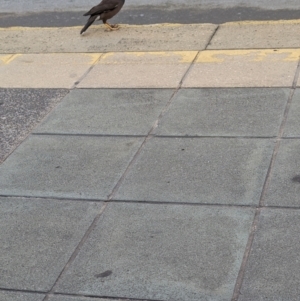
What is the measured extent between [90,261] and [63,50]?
190 inches

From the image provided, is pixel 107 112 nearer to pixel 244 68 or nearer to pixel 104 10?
pixel 244 68

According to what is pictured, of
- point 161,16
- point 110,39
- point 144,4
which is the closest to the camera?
point 110,39

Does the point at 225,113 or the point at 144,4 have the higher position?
the point at 225,113

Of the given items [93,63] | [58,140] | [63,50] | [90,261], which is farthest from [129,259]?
[63,50]

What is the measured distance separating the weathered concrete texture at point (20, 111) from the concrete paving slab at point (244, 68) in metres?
1.50

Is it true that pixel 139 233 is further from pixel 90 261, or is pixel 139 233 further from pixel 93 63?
pixel 93 63

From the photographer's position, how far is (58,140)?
261 inches

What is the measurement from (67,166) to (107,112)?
1.20 metres

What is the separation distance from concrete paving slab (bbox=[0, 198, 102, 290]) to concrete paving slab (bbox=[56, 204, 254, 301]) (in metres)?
0.12

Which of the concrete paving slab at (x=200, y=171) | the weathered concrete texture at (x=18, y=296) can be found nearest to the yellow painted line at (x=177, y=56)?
the concrete paving slab at (x=200, y=171)

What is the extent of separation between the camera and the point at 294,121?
21.4 ft

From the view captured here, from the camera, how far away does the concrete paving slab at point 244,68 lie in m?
7.50

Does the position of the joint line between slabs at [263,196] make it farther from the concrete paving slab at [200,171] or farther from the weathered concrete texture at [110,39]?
the weathered concrete texture at [110,39]

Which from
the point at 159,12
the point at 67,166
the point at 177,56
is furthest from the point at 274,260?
the point at 159,12
